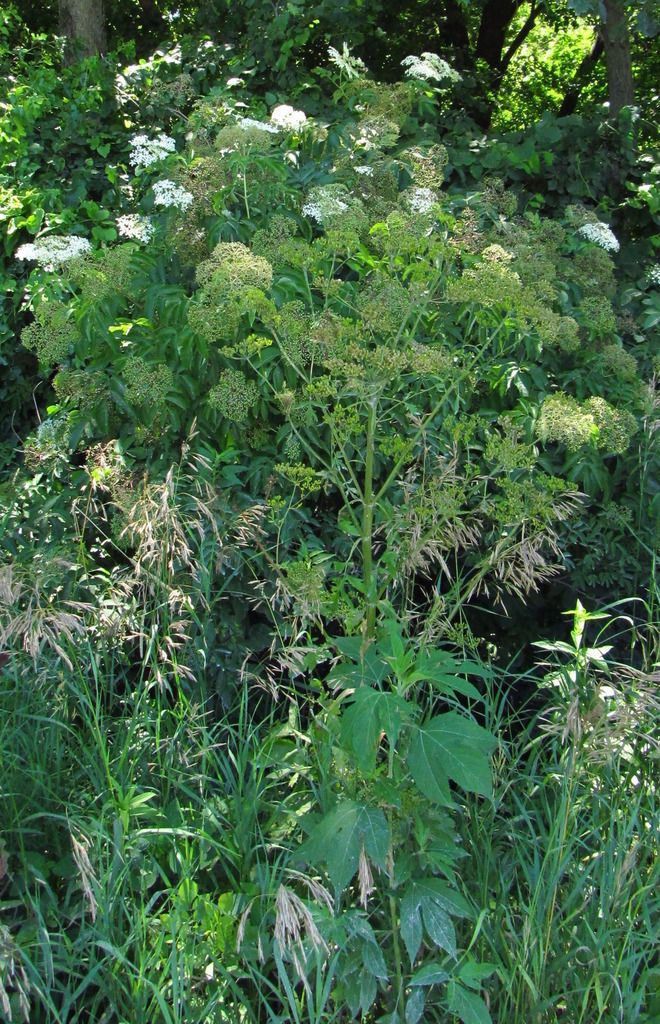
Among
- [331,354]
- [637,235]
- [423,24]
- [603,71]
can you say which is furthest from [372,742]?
[603,71]

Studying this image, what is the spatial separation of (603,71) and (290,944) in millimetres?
10737

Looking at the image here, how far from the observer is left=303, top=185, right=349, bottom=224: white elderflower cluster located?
336 cm

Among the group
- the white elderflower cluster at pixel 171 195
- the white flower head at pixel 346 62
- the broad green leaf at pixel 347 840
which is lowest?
the broad green leaf at pixel 347 840

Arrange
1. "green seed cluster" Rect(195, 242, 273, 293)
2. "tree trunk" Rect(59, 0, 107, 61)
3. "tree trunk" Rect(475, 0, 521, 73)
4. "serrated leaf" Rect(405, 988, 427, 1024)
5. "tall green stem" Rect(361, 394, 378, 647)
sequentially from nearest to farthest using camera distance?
"serrated leaf" Rect(405, 988, 427, 1024) → "tall green stem" Rect(361, 394, 378, 647) → "green seed cluster" Rect(195, 242, 273, 293) → "tree trunk" Rect(59, 0, 107, 61) → "tree trunk" Rect(475, 0, 521, 73)

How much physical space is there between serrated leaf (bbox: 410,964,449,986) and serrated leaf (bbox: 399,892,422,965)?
0.10ft

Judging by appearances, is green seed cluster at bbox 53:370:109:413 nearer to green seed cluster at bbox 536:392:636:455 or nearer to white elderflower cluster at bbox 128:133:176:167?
white elderflower cluster at bbox 128:133:176:167

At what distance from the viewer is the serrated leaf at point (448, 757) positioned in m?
1.97

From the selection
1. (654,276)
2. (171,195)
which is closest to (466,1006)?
(171,195)

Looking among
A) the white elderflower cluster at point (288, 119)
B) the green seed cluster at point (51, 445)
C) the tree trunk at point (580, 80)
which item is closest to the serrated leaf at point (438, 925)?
the green seed cluster at point (51, 445)

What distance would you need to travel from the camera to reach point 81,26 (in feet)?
22.5

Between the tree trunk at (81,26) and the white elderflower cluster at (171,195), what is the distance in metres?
3.87

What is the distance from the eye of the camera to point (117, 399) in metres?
3.46

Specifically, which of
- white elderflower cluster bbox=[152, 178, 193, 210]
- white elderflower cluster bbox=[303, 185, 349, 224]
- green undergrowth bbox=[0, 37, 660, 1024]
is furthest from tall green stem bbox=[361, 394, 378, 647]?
white elderflower cluster bbox=[152, 178, 193, 210]

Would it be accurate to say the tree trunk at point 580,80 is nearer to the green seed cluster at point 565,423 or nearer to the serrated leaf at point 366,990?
the green seed cluster at point 565,423
